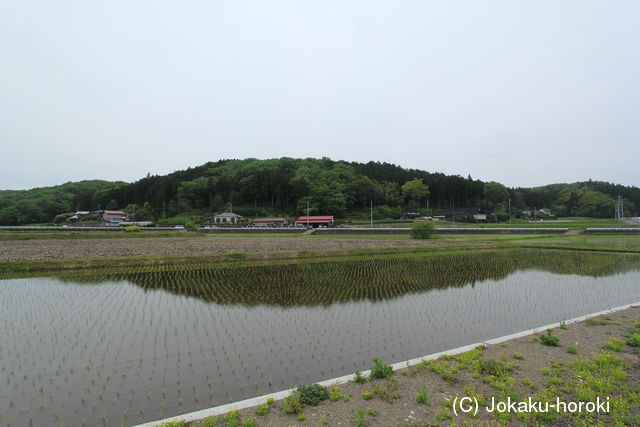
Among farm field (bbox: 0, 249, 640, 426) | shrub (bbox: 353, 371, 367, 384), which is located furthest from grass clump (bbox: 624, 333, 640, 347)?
shrub (bbox: 353, 371, 367, 384)

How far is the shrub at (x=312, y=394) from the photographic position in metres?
4.61

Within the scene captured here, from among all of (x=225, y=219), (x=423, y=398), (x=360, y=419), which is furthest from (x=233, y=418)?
(x=225, y=219)

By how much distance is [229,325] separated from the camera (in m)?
8.75

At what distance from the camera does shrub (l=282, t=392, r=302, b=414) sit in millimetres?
4387

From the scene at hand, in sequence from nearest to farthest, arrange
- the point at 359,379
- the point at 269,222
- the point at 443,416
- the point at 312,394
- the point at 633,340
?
the point at 443,416, the point at 312,394, the point at 359,379, the point at 633,340, the point at 269,222

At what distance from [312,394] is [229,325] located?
4689mm

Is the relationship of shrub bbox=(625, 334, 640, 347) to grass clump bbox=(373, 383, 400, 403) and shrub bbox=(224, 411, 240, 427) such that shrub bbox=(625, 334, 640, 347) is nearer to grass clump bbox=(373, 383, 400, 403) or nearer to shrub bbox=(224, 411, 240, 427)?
grass clump bbox=(373, 383, 400, 403)

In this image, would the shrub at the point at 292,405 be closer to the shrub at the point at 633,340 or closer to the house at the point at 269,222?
the shrub at the point at 633,340

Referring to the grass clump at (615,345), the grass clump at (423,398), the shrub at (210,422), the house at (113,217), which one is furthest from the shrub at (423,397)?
the house at (113,217)

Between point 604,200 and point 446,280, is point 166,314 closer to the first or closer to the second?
point 446,280

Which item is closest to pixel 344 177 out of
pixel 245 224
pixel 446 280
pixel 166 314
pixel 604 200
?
pixel 245 224

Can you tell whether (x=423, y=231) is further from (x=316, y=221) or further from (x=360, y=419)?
(x=360, y=419)

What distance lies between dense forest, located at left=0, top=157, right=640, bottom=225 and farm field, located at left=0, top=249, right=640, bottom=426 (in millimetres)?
56236

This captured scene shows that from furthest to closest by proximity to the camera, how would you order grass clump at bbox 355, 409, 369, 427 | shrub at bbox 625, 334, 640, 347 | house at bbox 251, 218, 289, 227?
house at bbox 251, 218, 289, 227 < shrub at bbox 625, 334, 640, 347 < grass clump at bbox 355, 409, 369, 427
